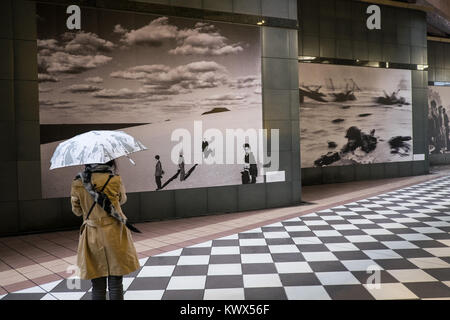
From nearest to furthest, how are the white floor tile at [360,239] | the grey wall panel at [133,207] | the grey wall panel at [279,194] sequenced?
the white floor tile at [360,239]
the grey wall panel at [133,207]
the grey wall panel at [279,194]

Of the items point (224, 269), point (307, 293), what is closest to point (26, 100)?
point (224, 269)

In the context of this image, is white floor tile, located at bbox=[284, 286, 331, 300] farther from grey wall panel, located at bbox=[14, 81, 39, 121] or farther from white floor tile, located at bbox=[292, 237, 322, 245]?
grey wall panel, located at bbox=[14, 81, 39, 121]

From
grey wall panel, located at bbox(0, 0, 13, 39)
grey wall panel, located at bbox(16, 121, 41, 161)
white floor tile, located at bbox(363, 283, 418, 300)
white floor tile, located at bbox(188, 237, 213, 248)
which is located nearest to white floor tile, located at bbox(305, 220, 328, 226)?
white floor tile, located at bbox(188, 237, 213, 248)

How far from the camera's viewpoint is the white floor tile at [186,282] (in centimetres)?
406

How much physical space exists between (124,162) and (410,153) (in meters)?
10.6

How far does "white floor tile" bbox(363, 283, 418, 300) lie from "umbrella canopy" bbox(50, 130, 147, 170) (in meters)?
2.66

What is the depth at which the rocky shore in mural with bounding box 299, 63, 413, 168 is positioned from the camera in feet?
40.0

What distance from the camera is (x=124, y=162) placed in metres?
7.35

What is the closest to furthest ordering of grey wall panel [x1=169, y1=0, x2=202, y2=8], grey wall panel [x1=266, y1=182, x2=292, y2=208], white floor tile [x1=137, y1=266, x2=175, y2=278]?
white floor tile [x1=137, y1=266, x2=175, y2=278]
grey wall panel [x1=169, y1=0, x2=202, y2=8]
grey wall panel [x1=266, y1=182, x2=292, y2=208]

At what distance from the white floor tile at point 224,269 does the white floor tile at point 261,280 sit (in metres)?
0.20

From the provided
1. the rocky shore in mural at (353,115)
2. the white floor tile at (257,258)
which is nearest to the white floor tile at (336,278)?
the white floor tile at (257,258)

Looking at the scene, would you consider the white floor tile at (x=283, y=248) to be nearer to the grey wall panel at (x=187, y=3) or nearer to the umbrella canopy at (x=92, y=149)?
the umbrella canopy at (x=92, y=149)

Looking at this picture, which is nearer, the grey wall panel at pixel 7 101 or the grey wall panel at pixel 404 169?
the grey wall panel at pixel 7 101
